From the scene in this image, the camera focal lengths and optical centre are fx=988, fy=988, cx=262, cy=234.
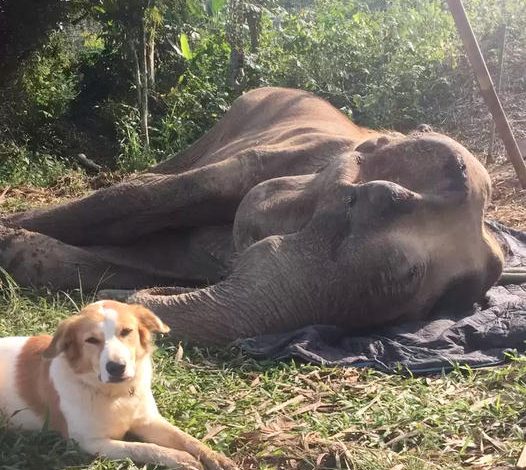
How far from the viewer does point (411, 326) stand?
480 centimetres

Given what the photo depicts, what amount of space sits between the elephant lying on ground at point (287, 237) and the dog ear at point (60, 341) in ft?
4.28

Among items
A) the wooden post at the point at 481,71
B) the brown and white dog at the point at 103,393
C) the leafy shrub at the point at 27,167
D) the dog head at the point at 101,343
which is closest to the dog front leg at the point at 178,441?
the brown and white dog at the point at 103,393

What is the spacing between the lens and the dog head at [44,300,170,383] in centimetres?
314

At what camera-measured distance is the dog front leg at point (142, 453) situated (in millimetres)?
3197

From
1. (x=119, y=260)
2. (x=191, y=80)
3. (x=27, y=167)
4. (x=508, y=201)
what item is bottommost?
(x=508, y=201)

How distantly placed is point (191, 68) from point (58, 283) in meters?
6.89

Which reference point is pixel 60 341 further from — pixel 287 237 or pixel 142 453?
pixel 287 237

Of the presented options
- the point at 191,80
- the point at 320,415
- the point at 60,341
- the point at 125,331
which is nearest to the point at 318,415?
the point at 320,415

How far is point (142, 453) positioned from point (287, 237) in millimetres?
1764

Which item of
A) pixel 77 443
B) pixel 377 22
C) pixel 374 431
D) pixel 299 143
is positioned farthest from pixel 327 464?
pixel 377 22

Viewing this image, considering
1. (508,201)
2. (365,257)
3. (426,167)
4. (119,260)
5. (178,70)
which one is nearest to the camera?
(365,257)

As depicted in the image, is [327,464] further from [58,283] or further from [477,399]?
[58,283]

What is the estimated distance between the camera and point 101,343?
3193 millimetres

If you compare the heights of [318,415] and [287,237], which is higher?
[287,237]
